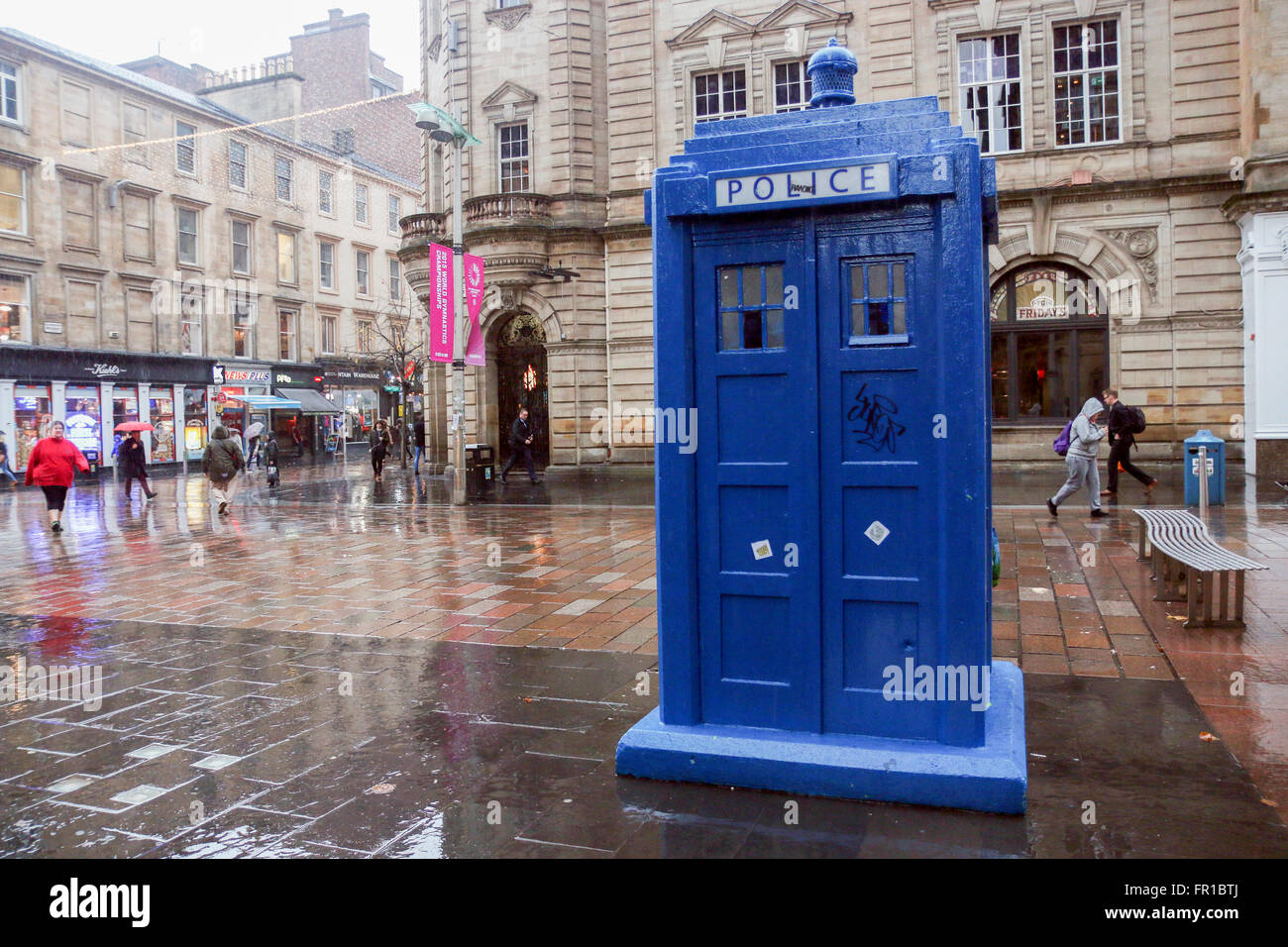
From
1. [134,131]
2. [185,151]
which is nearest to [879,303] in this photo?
[134,131]

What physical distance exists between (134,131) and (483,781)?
3879cm

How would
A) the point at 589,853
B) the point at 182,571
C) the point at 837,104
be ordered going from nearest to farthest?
the point at 589,853 < the point at 837,104 < the point at 182,571

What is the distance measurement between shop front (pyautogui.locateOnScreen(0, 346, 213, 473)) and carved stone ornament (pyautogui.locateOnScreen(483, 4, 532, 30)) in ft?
55.0

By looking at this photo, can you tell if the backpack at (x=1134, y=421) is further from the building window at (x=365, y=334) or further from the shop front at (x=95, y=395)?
the building window at (x=365, y=334)

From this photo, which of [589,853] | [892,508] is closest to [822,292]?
[892,508]

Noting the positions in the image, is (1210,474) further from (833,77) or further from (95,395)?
(95,395)

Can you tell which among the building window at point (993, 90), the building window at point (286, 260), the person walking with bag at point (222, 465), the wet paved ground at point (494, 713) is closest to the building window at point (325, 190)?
the building window at point (286, 260)

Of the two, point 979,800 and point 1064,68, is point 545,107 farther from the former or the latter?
point 979,800

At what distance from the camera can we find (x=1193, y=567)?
6.29m

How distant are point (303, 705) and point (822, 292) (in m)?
3.55

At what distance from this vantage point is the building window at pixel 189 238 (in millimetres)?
37906

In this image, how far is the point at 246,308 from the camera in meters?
41.0

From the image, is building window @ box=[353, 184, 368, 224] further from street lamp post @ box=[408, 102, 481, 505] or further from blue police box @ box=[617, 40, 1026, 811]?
blue police box @ box=[617, 40, 1026, 811]

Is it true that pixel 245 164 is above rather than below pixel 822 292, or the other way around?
above
